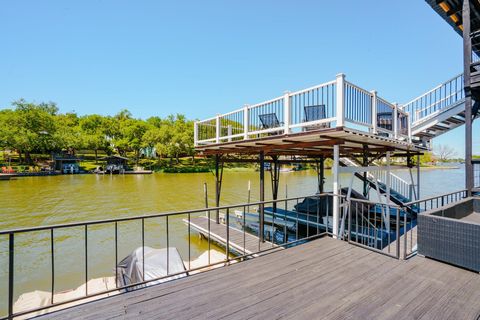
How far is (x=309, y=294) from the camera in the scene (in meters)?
2.33

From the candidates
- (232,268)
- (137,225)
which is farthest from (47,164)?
(232,268)

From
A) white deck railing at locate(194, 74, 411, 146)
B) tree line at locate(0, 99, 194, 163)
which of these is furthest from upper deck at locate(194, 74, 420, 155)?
tree line at locate(0, 99, 194, 163)

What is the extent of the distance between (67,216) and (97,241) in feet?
15.0

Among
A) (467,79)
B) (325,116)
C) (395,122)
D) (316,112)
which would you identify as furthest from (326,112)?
(467,79)

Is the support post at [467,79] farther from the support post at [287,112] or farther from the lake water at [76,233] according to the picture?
the lake water at [76,233]

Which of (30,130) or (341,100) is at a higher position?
(30,130)

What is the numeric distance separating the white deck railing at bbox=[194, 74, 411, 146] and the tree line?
31.7m

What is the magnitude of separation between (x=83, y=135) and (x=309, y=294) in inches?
2042

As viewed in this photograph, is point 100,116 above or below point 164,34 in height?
above

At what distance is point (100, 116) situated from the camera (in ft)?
165

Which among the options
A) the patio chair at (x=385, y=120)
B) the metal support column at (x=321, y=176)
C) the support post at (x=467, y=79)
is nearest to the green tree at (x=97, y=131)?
the metal support column at (x=321, y=176)

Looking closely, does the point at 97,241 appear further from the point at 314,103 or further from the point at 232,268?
the point at 314,103

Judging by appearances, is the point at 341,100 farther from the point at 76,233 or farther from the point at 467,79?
the point at 76,233

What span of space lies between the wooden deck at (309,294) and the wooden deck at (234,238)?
3.09 m
